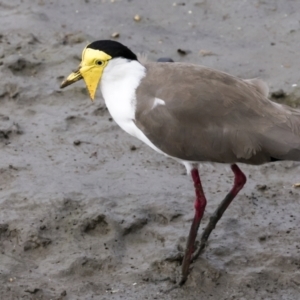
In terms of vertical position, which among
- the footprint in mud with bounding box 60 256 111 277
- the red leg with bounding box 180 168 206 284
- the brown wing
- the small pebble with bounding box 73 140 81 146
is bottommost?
the small pebble with bounding box 73 140 81 146

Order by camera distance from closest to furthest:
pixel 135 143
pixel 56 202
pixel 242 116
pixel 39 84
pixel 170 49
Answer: pixel 242 116, pixel 56 202, pixel 135 143, pixel 39 84, pixel 170 49

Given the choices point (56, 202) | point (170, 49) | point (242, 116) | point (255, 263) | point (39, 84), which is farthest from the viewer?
point (170, 49)

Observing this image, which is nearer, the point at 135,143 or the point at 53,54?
the point at 135,143

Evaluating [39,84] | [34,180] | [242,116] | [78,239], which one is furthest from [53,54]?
[242,116]

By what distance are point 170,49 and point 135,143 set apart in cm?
162

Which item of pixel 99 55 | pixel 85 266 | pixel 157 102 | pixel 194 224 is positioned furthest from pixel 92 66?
pixel 85 266

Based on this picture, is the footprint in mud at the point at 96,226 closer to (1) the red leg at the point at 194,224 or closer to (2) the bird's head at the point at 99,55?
(1) the red leg at the point at 194,224

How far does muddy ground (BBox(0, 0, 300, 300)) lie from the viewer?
5547mm

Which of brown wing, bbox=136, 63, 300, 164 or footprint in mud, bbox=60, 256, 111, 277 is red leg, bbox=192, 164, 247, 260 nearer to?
brown wing, bbox=136, 63, 300, 164

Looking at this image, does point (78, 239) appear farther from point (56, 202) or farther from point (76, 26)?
point (76, 26)

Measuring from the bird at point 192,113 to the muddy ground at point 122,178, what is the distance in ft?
1.49

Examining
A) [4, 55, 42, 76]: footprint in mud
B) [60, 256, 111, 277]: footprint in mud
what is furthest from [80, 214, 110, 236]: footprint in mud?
[4, 55, 42, 76]: footprint in mud

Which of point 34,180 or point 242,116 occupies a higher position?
point 242,116

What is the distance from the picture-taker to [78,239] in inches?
230
